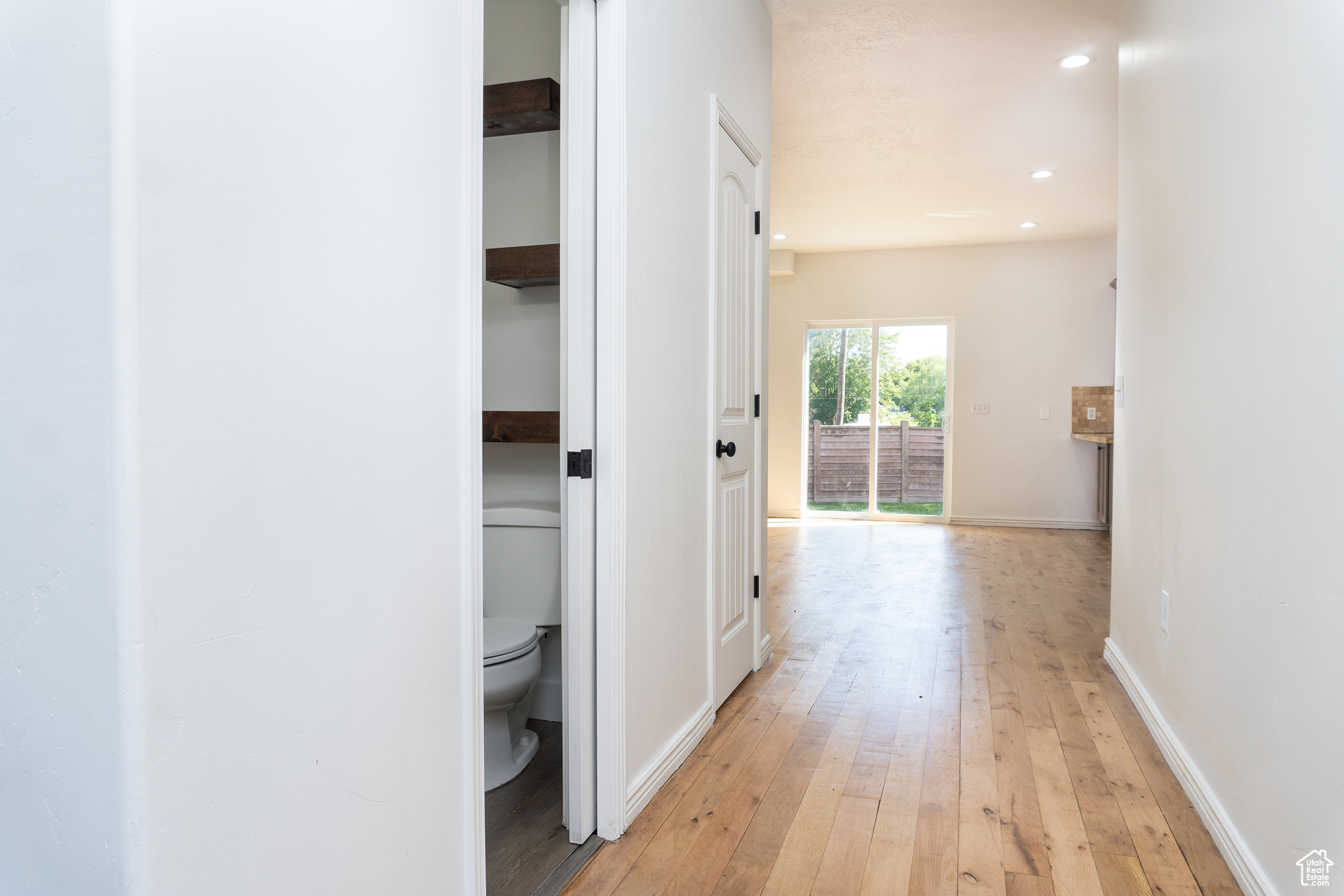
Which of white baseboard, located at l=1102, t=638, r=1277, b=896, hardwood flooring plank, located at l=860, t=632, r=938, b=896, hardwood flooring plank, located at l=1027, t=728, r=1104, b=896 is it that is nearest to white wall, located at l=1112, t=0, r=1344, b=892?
white baseboard, located at l=1102, t=638, r=1277, b=896

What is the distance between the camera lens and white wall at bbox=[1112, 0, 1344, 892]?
1358 millimetres

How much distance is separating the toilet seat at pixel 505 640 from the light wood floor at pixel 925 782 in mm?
512

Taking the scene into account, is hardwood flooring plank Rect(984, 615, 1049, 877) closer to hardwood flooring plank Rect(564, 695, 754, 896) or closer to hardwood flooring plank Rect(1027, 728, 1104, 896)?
hardwood flooring plank Rect(1027, 728, 1104, 896)

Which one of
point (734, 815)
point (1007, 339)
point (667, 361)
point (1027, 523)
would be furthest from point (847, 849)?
point (1007, 339)

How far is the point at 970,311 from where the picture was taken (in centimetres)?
748

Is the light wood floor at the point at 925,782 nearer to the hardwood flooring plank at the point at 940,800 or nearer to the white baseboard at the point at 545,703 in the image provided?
the hardwood flooring plank at the point at 940,800

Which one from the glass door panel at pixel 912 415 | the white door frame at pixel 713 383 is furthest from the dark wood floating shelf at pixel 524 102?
the glass door panel at pixel 912 415

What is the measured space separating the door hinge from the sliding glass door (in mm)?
6315

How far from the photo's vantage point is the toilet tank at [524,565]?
2.40m

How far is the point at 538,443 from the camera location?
2.37 meters

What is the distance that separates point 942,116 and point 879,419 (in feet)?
12.6

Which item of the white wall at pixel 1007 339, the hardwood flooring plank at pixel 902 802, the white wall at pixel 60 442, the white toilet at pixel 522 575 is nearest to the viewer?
the white wall at pixel 60 442

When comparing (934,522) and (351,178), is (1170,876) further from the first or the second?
(934,522)

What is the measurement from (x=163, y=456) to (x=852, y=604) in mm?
3864
